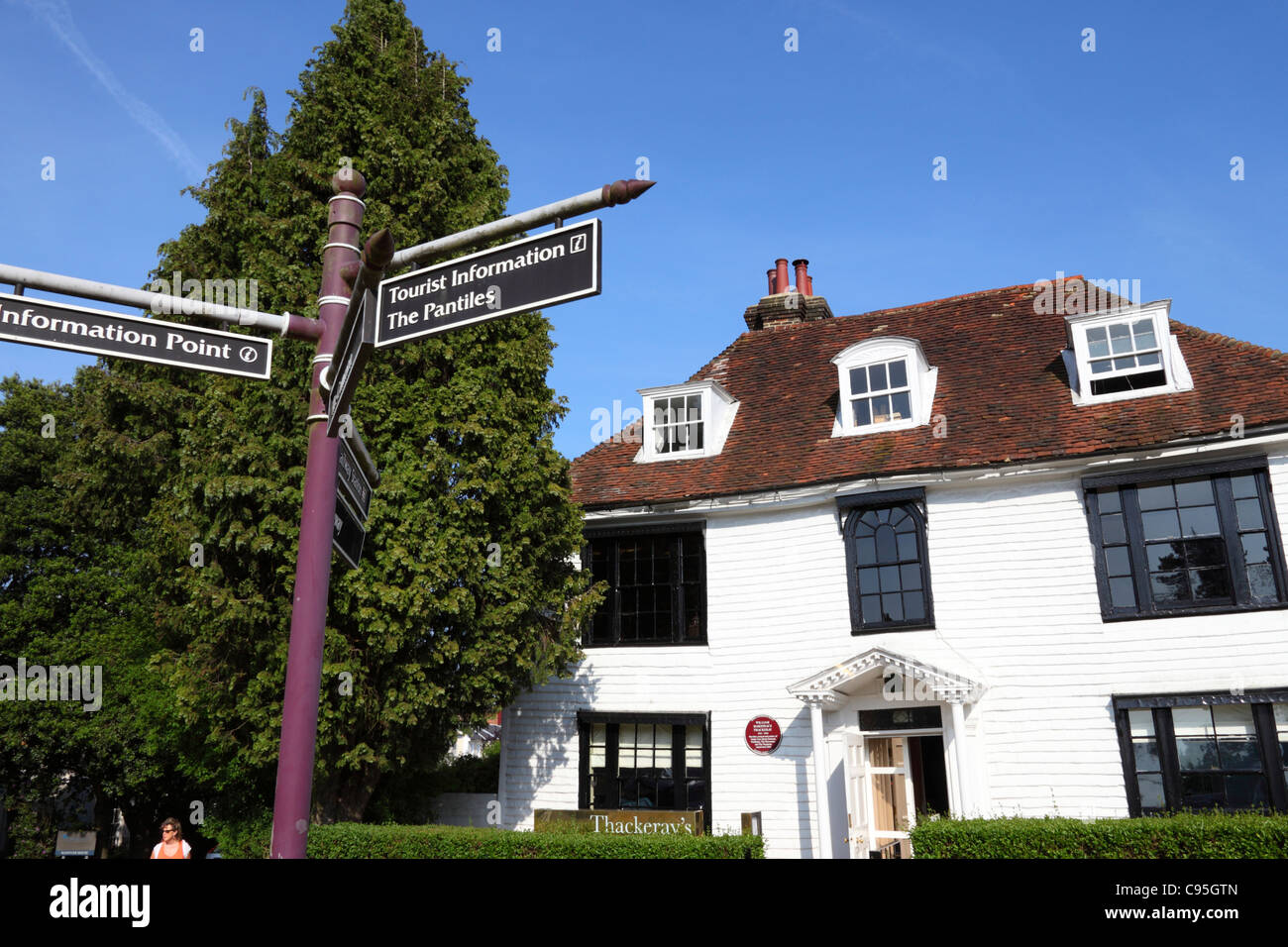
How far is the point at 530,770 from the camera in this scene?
16750mm

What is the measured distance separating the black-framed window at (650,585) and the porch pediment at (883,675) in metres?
2.68

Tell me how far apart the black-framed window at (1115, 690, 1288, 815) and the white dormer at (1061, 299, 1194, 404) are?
4.93m

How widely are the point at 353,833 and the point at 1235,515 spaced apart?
1355 cm

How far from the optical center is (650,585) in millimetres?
17016

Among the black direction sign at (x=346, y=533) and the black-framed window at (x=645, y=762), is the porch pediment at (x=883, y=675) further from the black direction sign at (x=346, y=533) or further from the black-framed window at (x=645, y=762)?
the black direction sign at (x=346, y=533)

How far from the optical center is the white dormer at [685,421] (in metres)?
18.0

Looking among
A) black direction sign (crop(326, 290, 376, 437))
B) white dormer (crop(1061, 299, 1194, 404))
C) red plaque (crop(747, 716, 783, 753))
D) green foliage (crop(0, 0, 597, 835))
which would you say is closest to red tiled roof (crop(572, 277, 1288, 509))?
white dormer (crop(1061, 299, 1194, 404))

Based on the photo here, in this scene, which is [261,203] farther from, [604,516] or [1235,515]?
[1235,515]

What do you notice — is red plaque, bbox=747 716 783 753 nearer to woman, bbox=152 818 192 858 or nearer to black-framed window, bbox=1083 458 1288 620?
black-framed window, bbox=1083 458 1288 620

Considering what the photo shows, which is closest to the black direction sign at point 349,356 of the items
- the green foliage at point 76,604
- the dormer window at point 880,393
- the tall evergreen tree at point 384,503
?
the tall evergreen tree at point 384,503

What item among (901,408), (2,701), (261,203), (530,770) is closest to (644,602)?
(530,770)

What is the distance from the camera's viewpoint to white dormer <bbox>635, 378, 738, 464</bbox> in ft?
59.2

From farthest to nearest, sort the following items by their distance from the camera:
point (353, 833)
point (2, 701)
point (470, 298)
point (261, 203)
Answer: point (2, 701), point (261, 203), point (353, 833), point (470, 298)

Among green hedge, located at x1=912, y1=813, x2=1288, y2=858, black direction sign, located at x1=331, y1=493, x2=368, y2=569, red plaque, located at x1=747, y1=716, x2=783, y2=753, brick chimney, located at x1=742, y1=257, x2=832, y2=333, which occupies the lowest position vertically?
green hedge, located at x1=912, y1=813, x2=1288, y2=858
